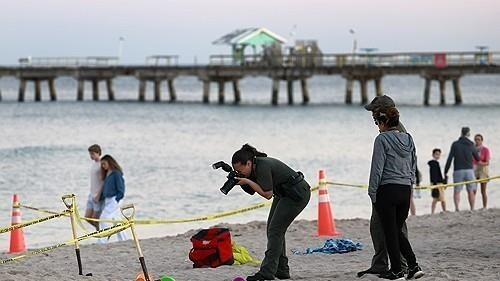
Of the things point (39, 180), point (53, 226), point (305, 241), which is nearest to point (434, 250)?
point (305, 241)

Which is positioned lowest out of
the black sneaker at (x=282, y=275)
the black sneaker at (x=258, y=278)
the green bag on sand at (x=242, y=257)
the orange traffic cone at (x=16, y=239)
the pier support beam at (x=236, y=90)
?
the pier support beam at (x=236, y=90)

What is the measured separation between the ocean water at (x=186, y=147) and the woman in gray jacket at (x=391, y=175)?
5556 millimetres

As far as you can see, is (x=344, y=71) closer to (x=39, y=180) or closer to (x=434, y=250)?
(x=39, y=180)

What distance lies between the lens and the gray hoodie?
29.9ft

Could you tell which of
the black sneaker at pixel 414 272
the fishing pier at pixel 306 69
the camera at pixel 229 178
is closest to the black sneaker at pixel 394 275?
the black sneaker at pixel 414 272

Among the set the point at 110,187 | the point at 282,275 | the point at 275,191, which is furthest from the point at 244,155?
the point at 110,187

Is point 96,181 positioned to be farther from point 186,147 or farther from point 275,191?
point 186,147

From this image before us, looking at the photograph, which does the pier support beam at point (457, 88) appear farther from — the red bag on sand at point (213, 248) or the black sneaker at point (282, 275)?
the black sneaker at point (282, 275)

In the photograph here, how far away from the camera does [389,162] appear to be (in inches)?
361

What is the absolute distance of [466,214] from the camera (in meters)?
16.2

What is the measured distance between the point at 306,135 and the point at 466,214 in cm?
3205

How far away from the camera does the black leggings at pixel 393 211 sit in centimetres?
915

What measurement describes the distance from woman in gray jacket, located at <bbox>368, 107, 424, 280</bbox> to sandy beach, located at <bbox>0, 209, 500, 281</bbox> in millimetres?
688

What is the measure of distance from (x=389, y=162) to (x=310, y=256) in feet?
10.5
